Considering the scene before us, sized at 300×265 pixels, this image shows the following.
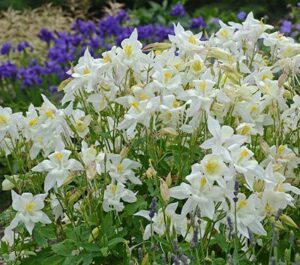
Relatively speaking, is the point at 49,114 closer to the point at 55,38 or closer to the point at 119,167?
the point at 119,167

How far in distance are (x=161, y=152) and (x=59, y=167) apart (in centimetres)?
46

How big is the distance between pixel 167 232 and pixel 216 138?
1.16 feet

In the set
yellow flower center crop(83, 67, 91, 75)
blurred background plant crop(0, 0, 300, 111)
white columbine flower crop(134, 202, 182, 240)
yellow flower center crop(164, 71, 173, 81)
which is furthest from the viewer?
blurred background plant crop(0, 0, 300, 111)

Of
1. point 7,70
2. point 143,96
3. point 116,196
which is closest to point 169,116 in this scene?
point 143,96

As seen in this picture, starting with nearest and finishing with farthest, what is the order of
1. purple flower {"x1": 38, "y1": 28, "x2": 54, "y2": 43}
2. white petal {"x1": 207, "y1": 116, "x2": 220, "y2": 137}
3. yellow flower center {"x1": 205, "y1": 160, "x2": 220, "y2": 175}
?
yellow flower center {"x1": 205, "y1": 160, "x2": 220, "y2": 175}
white petal {"x1": 207, "y1": 116, "x2": 220, "y2": 137}
purple flower {"x1": 38, "y1": 28, "x2": 54, "y2": 43}

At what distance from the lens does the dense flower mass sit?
2697 millimetres

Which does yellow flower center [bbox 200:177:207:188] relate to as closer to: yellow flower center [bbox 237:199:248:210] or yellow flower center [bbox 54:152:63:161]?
yellow flower center [bbox 237:199:248:210]

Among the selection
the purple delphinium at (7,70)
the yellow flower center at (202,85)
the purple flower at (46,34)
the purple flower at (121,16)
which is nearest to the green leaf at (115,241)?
the yellow flower center at (202,85)

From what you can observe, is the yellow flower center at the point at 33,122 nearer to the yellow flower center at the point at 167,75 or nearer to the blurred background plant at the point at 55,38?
the yellow flower center at the point at 167,75

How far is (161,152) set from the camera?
123 inches

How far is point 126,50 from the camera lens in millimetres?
3092

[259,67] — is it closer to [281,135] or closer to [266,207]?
[281,135]

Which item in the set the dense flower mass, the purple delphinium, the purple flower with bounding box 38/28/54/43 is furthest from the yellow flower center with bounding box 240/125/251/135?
the purple flower with bounding box 38/28/54/43

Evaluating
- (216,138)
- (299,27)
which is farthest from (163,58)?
(299,27)
